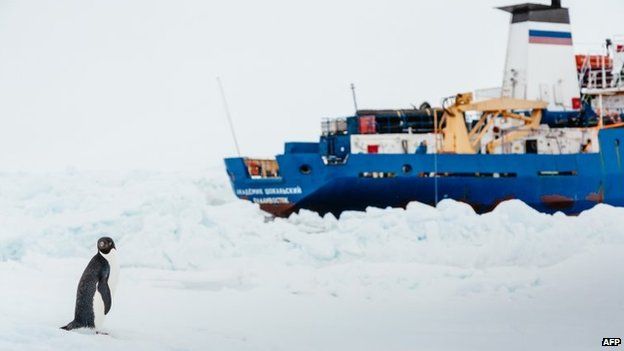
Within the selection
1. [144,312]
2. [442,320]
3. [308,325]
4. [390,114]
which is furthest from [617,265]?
[390,114]

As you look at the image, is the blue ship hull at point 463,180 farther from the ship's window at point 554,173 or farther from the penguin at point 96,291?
the penguin at point 96,291

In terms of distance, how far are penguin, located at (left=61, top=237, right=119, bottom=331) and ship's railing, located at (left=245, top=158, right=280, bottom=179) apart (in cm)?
1180

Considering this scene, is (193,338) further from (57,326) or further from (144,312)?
(144,312)

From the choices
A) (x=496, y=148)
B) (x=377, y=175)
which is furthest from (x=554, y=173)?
(x=377, y=175)

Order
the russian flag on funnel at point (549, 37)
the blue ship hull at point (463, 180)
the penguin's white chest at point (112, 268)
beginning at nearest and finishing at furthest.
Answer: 1. the penguin's white chest at point (112, 268)
2. the blue ship hull at point (463, 180)
3. the russian flag on funnel at point (549, 37)

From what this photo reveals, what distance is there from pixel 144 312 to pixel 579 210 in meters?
10.9

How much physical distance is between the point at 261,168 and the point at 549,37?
621 cm

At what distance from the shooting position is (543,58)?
20.0 m

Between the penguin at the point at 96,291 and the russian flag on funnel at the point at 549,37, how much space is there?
14411 millimetres

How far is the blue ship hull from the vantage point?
57.5 ft

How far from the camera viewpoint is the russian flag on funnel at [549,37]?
20.0 metres

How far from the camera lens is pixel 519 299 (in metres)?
9.20

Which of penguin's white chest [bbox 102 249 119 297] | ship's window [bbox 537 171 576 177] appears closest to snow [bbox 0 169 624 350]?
penguin's white chest [bbox 102 249 119 297]

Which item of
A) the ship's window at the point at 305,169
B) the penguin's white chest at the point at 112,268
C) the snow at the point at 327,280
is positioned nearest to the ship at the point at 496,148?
the ship's window at the point at 305,169
